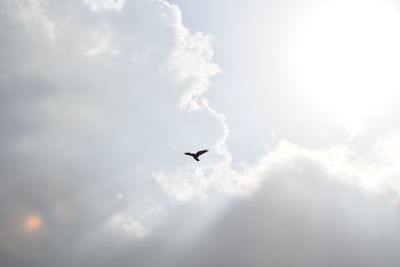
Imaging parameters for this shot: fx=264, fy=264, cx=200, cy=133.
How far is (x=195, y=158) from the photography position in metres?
65.1
